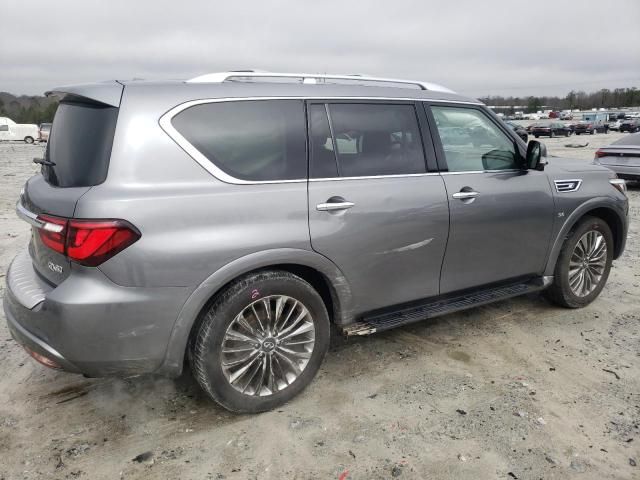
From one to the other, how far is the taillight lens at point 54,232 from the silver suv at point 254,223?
0.01 meters

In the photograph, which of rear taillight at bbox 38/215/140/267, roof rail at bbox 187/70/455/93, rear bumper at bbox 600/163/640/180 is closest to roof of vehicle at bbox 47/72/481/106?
roof rail at bbox 187/70/455/93

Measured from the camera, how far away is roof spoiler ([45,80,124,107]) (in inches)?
103

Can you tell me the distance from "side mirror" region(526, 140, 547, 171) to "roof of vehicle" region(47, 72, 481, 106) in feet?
2.32

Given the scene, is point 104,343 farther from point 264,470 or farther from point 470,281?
point 470,281

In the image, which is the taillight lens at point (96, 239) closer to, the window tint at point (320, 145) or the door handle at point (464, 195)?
the window tint at point (320, 145)

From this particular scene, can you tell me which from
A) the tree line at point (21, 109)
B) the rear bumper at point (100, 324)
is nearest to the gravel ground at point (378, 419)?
the rear bumper at point (100, 324)

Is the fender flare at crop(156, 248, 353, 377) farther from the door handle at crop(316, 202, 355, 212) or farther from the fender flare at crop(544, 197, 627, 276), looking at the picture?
the fender flare at crop(544, 197, 627, 276)

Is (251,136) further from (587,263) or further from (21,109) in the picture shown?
(21,109)

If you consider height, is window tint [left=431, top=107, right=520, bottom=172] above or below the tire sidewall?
above

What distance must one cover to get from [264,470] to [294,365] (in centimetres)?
67

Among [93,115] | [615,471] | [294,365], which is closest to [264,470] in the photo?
[294,365]

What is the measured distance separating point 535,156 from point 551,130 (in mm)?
51211

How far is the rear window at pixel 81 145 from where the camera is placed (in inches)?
100

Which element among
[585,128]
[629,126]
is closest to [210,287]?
[585,128]
